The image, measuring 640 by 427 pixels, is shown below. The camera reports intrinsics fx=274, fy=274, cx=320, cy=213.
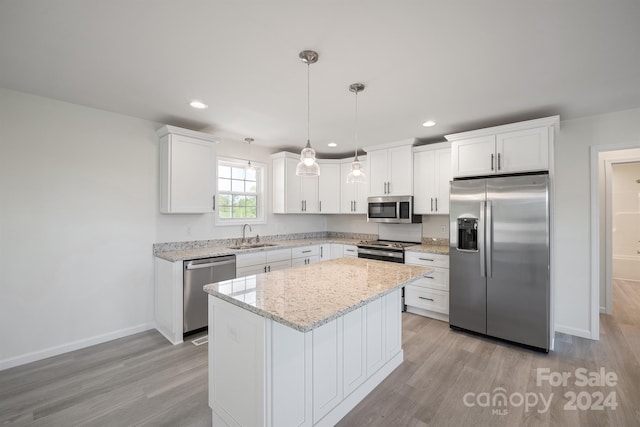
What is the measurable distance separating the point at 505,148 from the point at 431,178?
104 cm

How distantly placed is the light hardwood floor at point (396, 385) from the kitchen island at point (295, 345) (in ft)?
0.94

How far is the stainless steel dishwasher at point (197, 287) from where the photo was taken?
10.1 ft

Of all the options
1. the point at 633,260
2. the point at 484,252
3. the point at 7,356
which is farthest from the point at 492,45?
the point at 633,260

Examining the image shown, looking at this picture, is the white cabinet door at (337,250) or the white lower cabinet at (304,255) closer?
→ the white lower cabinet at (304,255)

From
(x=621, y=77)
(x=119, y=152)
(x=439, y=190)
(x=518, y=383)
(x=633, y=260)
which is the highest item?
(x=621, y=77)

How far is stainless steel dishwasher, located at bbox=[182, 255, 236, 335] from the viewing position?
3080 mm

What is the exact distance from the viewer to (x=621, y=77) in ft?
7.22

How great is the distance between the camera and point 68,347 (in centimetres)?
282

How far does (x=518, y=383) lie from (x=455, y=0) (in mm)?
2849

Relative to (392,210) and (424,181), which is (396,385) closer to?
(392,210)

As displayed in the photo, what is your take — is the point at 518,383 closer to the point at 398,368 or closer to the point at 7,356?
the point at 398,368

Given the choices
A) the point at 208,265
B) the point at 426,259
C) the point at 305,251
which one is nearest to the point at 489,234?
the point at 426,259

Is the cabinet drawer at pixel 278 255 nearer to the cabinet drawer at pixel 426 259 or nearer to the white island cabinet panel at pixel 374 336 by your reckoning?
the cabinet drawer at pixel 426 259

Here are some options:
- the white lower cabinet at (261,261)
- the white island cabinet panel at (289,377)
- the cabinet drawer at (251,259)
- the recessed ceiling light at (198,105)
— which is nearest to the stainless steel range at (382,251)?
the white lower cabinet at (261,261)
